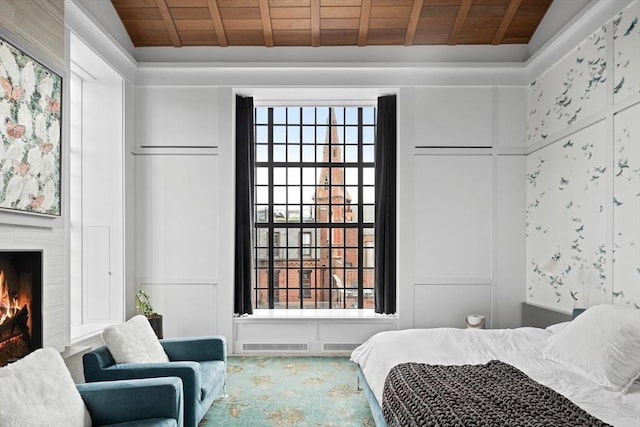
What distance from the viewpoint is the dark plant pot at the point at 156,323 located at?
15.6 ft

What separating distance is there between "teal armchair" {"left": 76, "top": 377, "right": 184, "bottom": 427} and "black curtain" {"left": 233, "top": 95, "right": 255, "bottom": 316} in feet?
9.00

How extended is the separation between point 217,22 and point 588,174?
3.70m

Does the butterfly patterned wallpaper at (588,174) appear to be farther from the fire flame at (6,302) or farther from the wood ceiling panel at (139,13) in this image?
the fire flame at (6,302)

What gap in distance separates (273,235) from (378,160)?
1.51m

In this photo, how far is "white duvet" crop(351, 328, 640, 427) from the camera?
2.44 metres

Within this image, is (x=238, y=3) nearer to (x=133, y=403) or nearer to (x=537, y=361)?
(x=133, y=403)

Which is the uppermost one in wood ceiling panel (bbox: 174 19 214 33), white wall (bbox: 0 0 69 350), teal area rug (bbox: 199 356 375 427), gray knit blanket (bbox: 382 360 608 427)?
wood ceiling panel (bbox: 174 19 214 33)

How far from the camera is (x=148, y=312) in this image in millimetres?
4871

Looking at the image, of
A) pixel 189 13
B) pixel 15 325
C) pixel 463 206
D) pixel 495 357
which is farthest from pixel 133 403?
pixel 463 206

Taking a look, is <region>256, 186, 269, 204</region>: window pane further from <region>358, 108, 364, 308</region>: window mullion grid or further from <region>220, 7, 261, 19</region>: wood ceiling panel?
<region>220, 7, 261, 19</region>: wood ceiling panel

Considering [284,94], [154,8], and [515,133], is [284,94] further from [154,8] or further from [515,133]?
[515,133]

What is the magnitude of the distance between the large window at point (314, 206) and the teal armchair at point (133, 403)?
10.5 ft

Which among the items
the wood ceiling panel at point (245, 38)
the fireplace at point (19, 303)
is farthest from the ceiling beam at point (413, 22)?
the fireplace at point (19, 303)

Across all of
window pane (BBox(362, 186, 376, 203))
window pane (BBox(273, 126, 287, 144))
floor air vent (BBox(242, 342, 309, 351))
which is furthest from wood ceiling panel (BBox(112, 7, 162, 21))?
floor air vent (BBox(242, 342, 309, 351))
